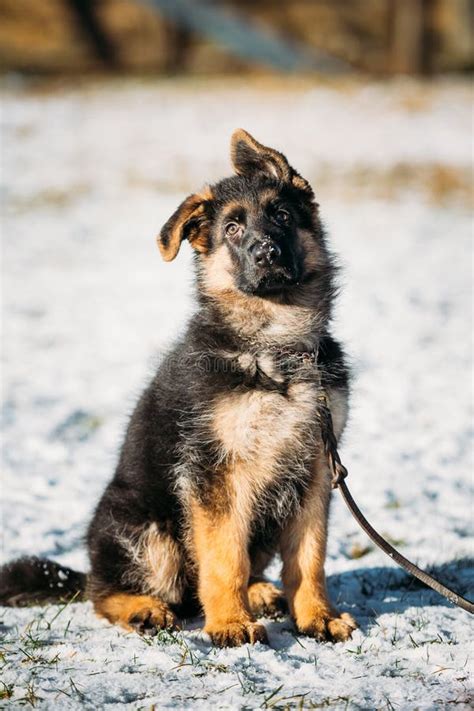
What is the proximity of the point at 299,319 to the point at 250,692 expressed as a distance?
204 centimetres

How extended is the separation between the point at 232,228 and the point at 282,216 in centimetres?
30

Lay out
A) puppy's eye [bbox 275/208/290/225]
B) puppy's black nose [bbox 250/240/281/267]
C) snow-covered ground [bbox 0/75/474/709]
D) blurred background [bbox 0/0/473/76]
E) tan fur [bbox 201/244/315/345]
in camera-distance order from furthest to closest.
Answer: blurred background [bbox 0/0/473/76] < puppy's eye [bbox 275/208/290/225] < tan fur [bbox 201/244/315/345] < puppy's black nose [bbox 250/240/281/267] < snow-covered ground [bbox 0/75/474/709]

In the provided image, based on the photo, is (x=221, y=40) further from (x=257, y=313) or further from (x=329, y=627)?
(x=329, y=627)

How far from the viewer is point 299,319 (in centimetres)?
480

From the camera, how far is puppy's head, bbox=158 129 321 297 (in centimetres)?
464

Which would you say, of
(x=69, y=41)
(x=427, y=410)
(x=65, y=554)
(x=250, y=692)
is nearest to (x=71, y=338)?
(x=427, y=410)

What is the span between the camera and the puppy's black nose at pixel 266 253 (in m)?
4.58

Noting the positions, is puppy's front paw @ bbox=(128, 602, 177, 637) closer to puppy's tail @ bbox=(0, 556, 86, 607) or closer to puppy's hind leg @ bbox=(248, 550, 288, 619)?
puppy's hind leg @ bbox=(248, 550, 288, 619)

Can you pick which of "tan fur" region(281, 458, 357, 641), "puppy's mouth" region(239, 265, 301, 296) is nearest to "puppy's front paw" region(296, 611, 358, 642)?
"tan fur" region(281, 458, 357, 641)

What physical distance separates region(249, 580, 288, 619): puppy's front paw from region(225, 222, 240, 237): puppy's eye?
79.1 inches

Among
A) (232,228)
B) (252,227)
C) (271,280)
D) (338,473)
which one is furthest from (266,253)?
(338,473)

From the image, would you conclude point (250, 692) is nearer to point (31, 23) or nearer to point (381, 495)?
point (381, 495)

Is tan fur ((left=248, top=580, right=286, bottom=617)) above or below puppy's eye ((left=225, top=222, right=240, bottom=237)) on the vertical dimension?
below

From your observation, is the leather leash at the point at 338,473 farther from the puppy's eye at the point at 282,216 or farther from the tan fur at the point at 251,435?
the puppy's eye at the point at 282,216
